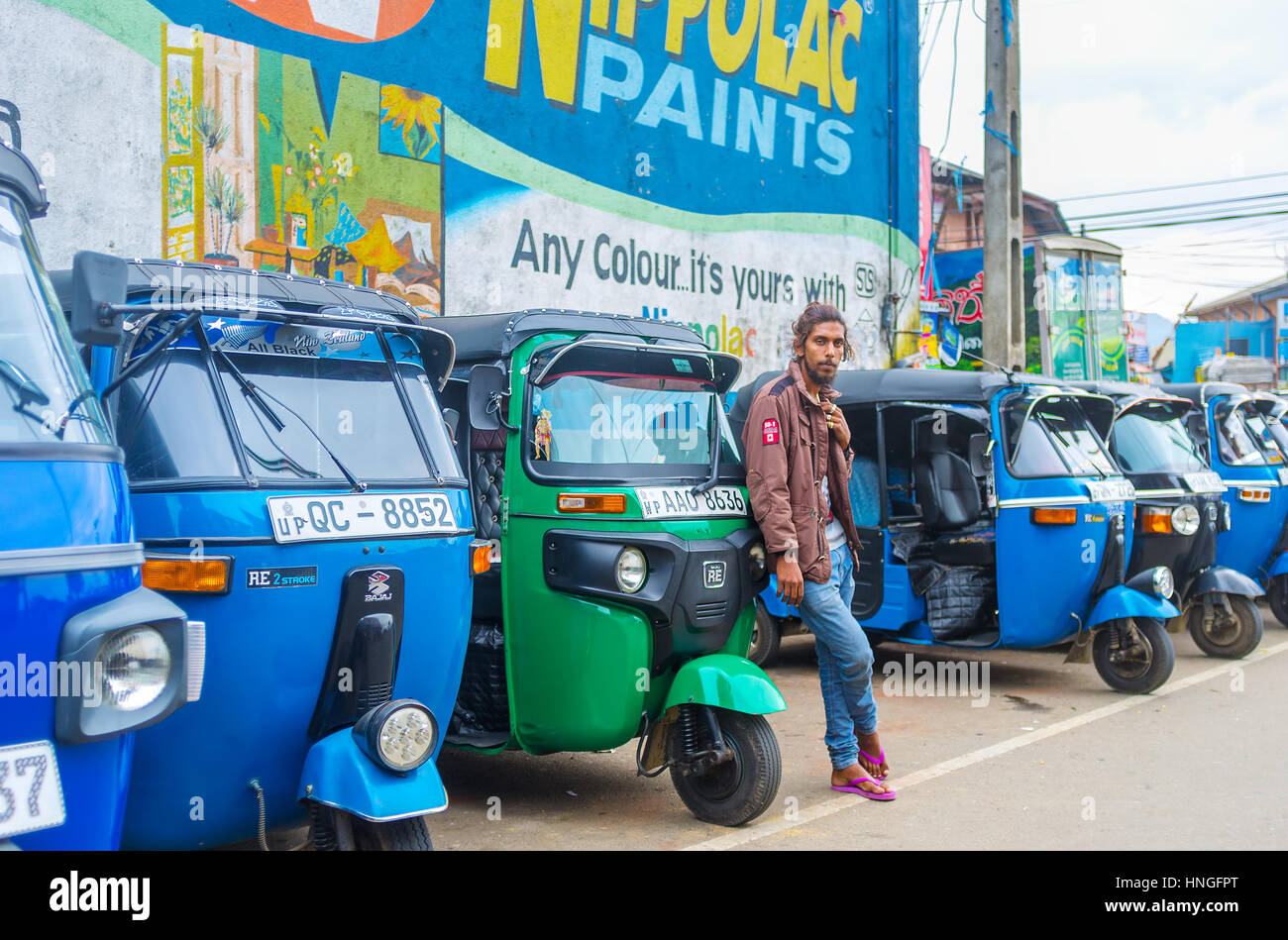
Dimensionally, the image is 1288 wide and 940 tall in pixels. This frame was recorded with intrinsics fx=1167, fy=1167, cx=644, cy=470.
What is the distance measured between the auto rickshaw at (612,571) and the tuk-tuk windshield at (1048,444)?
3.22 meters

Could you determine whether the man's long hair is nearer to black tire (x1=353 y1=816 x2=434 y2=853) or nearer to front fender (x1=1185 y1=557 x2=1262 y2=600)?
black tire (x1=353 y1=816 x2=434 y2=853)

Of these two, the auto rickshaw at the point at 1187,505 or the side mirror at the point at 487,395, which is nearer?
the side mirror at the point at 487,395

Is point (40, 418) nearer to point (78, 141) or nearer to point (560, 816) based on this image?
point (560, 816)

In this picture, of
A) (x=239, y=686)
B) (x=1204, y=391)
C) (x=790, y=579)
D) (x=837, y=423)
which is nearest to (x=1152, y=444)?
(x=1204, y=391)

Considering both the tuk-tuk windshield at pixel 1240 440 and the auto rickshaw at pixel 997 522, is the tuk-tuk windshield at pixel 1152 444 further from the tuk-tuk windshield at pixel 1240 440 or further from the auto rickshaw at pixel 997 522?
the tuk-tuk windshield at pixel 1240 440

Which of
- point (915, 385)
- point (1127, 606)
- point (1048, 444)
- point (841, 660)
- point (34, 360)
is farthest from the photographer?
point (915, 385)

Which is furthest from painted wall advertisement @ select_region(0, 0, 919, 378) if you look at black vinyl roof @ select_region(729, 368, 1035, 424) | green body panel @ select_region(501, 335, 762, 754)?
green body panel @ select_region(501, 335, 762, 754)

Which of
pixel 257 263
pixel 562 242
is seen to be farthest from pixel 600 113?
pixel 257 263

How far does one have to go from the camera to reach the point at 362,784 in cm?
365

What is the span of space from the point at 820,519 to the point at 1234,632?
5812 millimetres

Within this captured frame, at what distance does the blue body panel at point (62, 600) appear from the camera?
8.37 ft

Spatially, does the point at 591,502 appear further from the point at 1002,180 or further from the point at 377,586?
the point at 1002,180

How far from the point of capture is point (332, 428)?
420cm

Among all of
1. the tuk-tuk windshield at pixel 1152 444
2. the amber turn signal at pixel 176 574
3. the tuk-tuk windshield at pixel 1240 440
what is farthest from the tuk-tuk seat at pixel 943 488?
the amber turn signal at pixel 176 574
